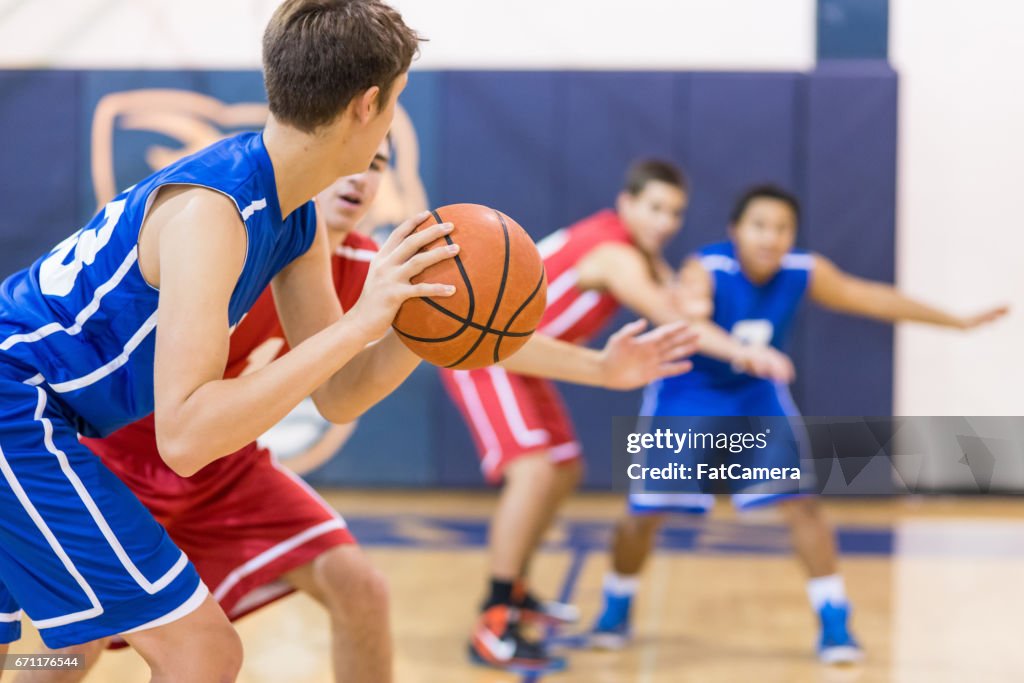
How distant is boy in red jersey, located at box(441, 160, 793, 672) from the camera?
4.11 m

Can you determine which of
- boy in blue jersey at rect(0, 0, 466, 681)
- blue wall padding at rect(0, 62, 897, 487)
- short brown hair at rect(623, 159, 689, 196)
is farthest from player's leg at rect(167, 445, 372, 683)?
blue wall padding at rect(0, 62, 897, 487)

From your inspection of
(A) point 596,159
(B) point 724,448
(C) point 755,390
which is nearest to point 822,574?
(B) point 724,448

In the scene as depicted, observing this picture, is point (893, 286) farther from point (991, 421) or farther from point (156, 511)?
point (156, 511)

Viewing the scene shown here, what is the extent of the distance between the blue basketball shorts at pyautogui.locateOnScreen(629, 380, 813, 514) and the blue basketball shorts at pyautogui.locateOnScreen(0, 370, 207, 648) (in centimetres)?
242

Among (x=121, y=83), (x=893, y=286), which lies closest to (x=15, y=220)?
(x=121, y=83)

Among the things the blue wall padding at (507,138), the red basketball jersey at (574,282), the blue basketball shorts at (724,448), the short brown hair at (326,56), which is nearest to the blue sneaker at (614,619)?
the blue basketball shorts at (724,448)

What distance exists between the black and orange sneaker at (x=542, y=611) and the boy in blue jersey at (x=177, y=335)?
2476 mm

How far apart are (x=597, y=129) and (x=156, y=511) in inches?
182

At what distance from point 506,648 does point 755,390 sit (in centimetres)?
132

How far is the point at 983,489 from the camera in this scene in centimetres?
680

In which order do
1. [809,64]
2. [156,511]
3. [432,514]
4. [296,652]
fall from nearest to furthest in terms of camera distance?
[156,511]
[296,652]
[432,514]
[809,64]

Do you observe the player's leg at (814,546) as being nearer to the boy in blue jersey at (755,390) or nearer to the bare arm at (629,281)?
the boy in blue jersey at (755,390)

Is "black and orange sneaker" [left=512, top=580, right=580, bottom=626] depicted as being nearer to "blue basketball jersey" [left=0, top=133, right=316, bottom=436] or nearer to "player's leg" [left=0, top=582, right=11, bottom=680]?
"player's leg" [left=0, top=582, right=11, bottom=680]

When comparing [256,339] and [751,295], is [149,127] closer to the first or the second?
[751,295]
